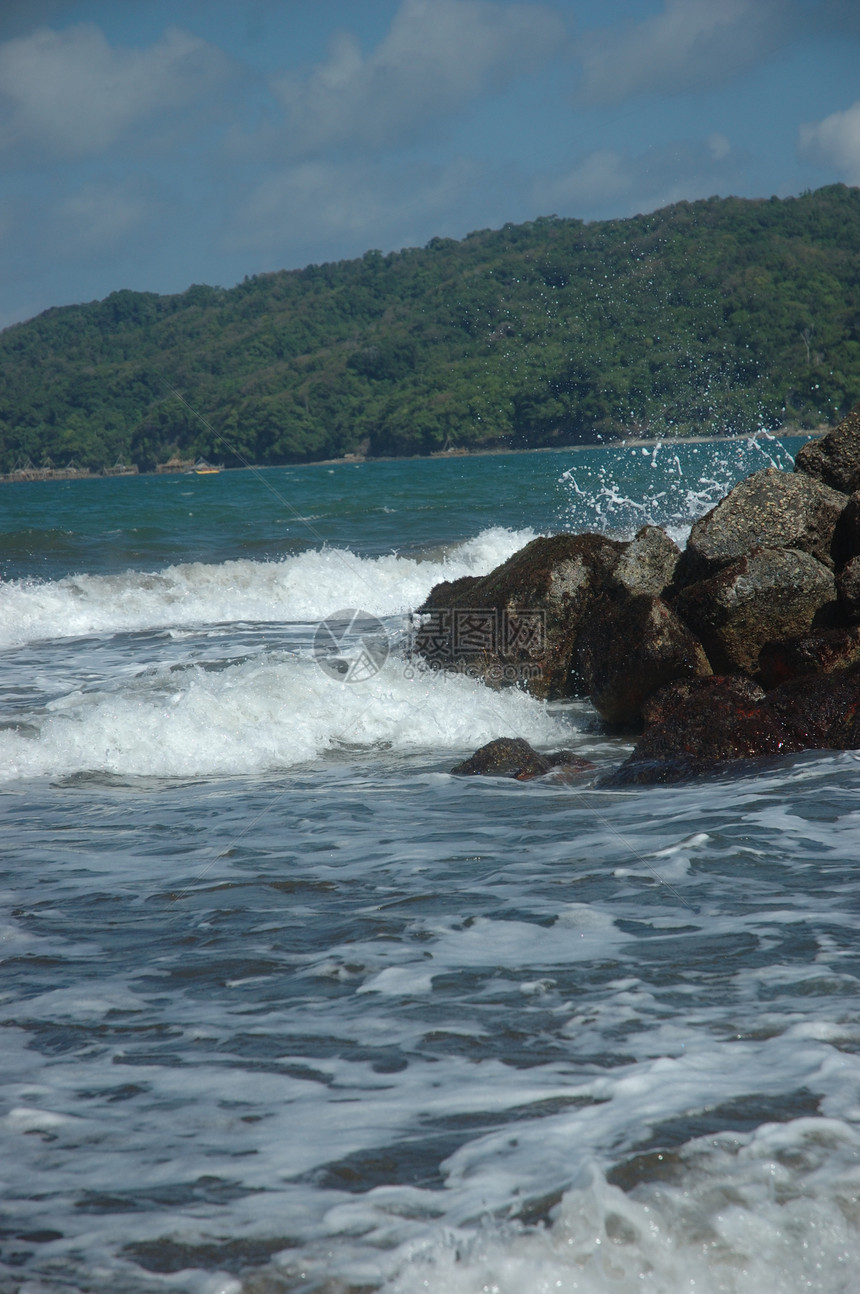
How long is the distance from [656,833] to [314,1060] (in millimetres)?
2241

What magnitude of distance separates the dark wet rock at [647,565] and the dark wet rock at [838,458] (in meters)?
1.26

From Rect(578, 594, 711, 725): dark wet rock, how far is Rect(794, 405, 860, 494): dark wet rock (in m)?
1.94

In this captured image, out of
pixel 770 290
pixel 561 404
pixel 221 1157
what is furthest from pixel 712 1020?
pixel 561 404

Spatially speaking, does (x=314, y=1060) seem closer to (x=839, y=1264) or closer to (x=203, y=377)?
(x=839, y=1264)

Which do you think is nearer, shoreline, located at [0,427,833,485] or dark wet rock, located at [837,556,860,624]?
dark wet rock, located at [837,556,860,624]

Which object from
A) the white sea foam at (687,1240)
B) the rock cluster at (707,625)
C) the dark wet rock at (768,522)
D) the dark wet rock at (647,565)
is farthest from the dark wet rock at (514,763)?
the white sea foam at (687,1240)

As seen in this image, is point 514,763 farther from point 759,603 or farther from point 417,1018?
point 417,1018

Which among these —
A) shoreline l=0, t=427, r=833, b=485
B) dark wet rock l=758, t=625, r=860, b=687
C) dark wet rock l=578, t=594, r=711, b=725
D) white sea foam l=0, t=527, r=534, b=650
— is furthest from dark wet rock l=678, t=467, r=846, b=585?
shoreline l=0, t=427, r=833, b=485

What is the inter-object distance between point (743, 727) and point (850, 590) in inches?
55.4

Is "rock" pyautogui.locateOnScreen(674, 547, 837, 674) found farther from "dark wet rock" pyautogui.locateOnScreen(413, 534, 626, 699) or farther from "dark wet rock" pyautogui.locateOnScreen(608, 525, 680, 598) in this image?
"dark wet rock" pyautogui.locateOnScreen(413, 534, 626, 699)

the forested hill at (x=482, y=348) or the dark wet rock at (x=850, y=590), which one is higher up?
the forested hill at (x=482, y=348)

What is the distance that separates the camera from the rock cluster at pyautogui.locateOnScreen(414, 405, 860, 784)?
5.56 meters

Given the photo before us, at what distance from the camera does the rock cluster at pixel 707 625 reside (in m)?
5.56

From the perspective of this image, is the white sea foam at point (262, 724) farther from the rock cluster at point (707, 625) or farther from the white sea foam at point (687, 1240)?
the white sea foam at point (687, 1240)
